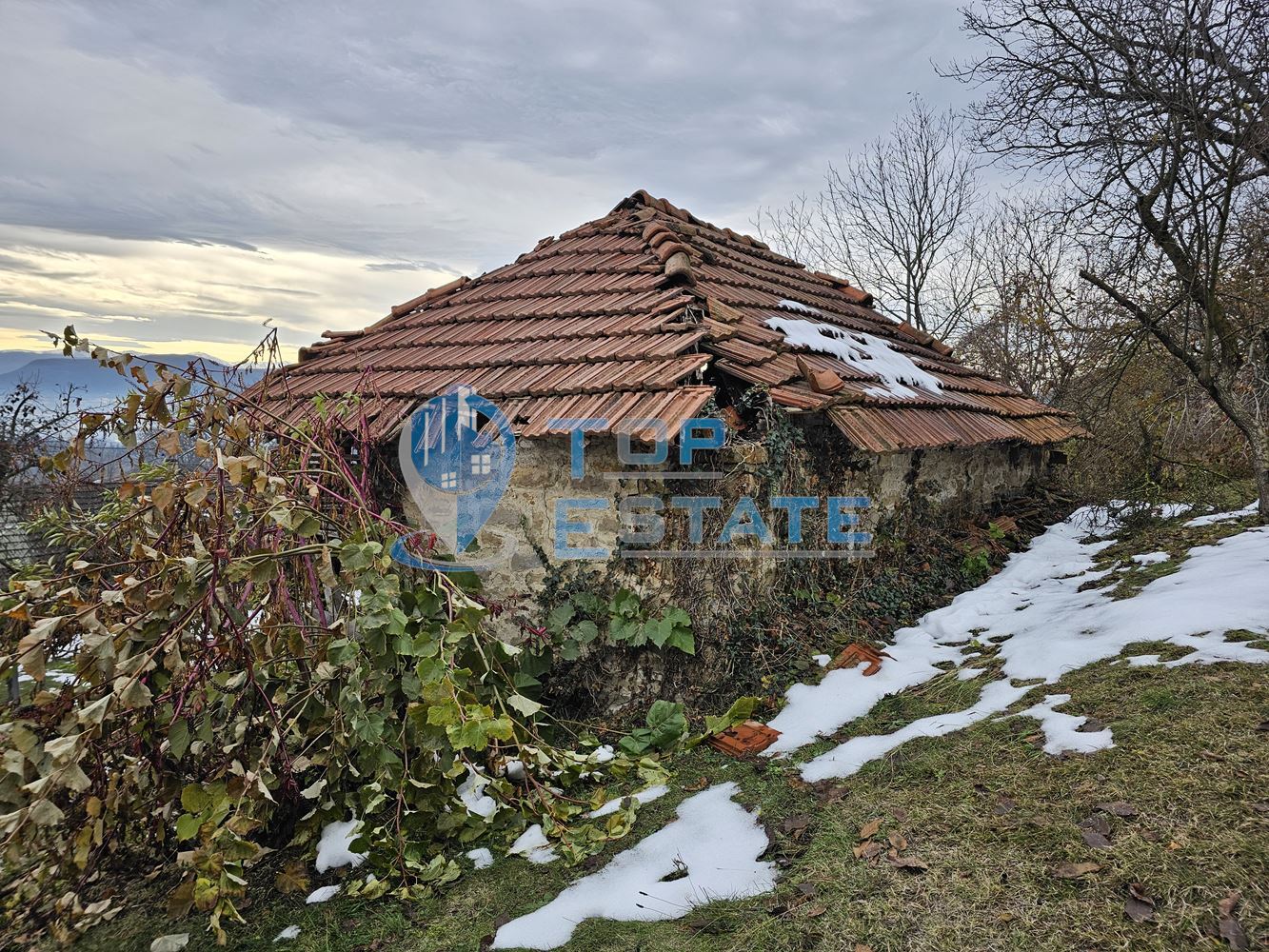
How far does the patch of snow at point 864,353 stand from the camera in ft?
20.7

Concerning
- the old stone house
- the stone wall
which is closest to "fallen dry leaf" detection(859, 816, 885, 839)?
the stone wall

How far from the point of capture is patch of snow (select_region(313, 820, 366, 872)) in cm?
383

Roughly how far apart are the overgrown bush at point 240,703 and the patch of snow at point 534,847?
8 centimetres

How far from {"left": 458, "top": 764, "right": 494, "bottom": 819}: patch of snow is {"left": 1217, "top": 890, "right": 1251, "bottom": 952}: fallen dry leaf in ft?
10.1

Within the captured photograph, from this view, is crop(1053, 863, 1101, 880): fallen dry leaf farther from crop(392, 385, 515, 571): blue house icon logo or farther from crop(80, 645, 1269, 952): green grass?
crop(392, 385, 515, 571): blue house icon logo

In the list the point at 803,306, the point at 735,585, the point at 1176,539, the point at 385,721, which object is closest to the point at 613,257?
the point at 803,306

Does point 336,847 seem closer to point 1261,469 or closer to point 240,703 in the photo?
point 240,703

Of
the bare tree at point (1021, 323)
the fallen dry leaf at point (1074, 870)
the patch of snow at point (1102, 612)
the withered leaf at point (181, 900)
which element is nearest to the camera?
the fallen dry leaf at point (1074, 870)

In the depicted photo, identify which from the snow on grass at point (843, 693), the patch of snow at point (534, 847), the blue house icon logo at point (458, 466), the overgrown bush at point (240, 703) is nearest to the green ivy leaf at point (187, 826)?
the overgrown bush at point (240, 703)

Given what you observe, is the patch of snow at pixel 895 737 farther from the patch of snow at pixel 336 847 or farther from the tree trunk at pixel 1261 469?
the tree trunk at pixel 1261 469

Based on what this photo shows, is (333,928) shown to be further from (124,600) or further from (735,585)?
(735,585)

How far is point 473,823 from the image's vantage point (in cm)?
381

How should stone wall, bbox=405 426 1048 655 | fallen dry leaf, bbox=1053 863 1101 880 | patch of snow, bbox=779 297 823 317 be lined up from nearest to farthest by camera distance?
fallen dry leaf, bbox=1053 863 1101 880 → stone wall, bbox=405 426 1048 655 → patch of snow, bbox=779 297 823 317

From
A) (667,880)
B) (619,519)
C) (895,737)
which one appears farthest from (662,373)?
(667,880)
